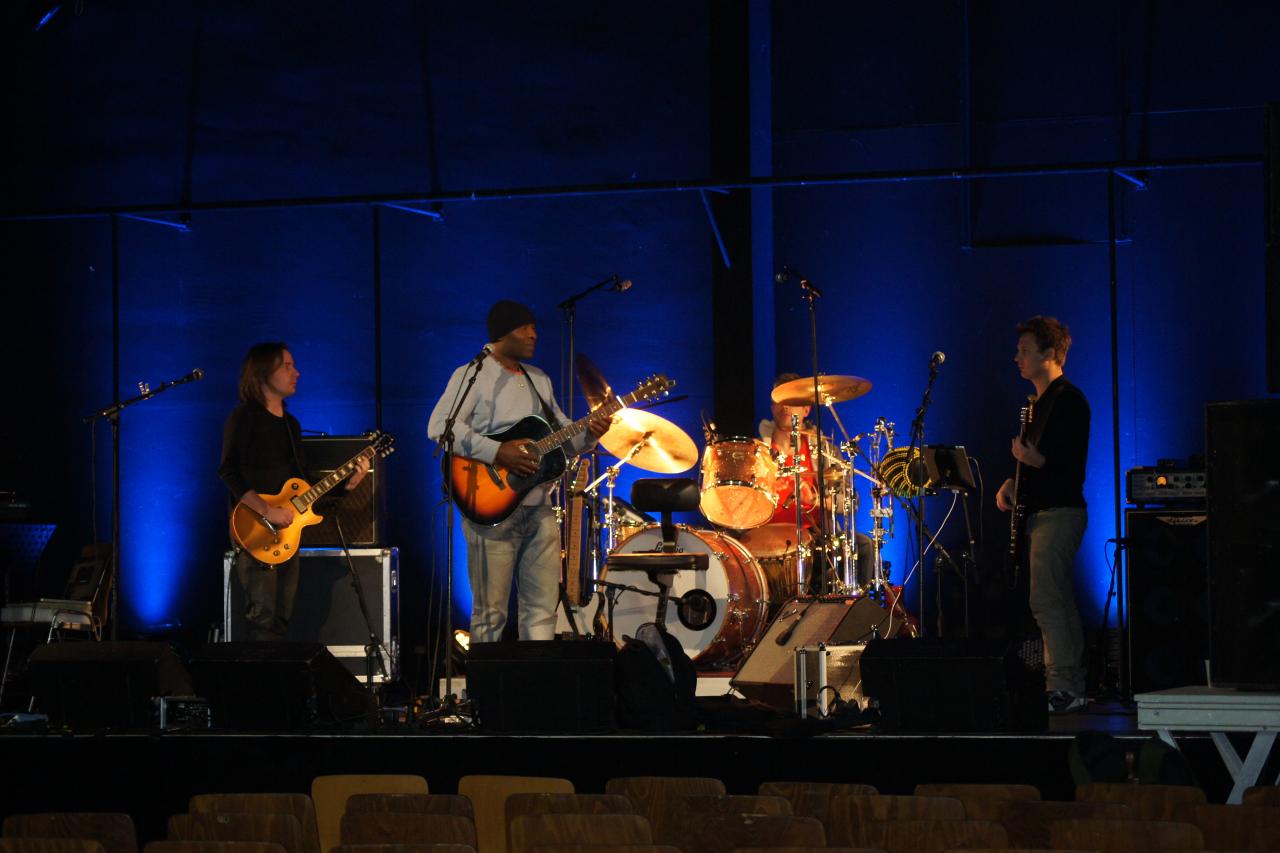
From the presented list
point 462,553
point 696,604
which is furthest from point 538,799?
point 462,553

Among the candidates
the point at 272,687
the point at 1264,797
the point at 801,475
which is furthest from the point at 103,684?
the point at 1264,797

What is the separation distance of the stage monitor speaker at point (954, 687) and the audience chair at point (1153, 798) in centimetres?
185

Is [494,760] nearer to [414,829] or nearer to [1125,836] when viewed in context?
[414,829]

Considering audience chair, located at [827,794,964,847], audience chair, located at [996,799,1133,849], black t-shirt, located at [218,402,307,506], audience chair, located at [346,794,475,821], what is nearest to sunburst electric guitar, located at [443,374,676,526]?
black t-shirt, located at [218,402,307,506]

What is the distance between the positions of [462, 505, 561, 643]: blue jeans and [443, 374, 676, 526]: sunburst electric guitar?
0.29ft

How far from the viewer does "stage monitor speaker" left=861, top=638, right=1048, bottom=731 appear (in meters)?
6.30

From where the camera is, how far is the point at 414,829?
410cm

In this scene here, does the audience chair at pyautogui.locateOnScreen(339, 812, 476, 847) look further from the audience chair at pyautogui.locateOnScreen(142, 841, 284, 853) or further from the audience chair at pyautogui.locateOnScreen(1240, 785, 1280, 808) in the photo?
the audience chair at pyautogui.locateOnScreen(1240, 785, 1280, 808)

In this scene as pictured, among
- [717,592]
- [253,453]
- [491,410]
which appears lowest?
[717,592]

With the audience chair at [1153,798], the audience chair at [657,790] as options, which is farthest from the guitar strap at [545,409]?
the audience chair at [1153,798]

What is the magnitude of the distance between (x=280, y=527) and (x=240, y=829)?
401cm

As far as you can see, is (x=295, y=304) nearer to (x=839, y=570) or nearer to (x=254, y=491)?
(x=254, y=491)

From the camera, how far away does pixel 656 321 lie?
10750 millimetres

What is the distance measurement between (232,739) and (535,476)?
1842 millimetres
